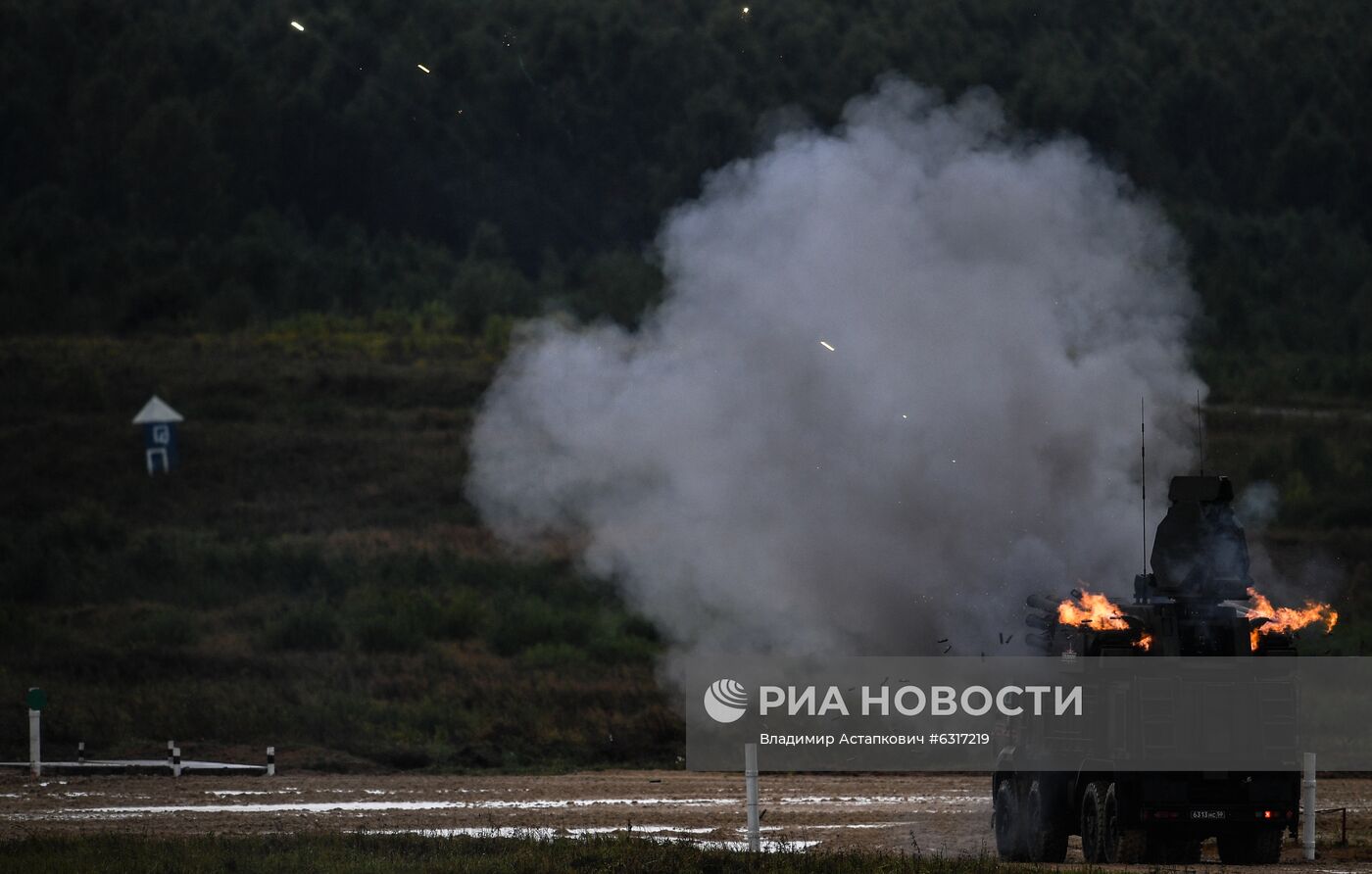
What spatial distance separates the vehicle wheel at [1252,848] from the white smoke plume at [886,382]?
8.32 metres

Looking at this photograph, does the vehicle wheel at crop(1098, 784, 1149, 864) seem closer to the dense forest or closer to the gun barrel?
the gun barrel

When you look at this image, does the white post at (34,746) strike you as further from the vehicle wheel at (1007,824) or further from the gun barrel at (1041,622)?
the gun barrel at (1041,622)

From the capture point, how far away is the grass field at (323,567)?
3778 centimetres

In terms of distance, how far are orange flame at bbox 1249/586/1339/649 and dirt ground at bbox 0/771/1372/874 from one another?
7.67 ft

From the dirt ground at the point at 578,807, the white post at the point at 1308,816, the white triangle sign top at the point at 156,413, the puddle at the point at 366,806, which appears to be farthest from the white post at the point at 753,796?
the white triangle sign top at the point at 156,413

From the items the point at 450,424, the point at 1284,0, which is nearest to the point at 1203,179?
the point at 1284,0

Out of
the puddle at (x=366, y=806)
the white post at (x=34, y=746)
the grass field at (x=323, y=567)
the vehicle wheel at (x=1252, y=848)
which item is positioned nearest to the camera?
the vehicle wheel at (x=1252, y=848)

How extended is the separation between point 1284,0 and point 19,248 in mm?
64544

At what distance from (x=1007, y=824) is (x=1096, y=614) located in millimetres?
3129

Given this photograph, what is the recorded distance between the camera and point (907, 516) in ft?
102

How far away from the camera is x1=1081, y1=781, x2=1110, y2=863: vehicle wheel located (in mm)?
20109

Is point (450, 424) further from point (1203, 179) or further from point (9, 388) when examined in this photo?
point (1203, 179)
